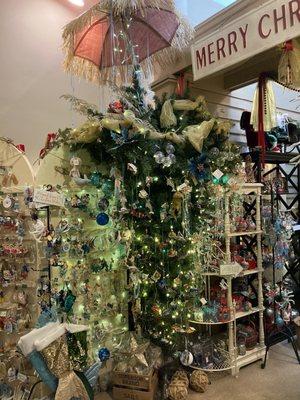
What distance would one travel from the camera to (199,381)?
257 cm

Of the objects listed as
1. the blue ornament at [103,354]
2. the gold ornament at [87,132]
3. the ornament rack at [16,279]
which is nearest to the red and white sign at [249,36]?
the gold ornament at [87,132]

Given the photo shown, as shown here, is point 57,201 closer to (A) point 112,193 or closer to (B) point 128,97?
(A) point 112,193

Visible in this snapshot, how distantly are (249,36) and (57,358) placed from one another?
2.17m

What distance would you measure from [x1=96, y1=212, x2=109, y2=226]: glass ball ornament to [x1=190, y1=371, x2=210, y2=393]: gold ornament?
1359mm

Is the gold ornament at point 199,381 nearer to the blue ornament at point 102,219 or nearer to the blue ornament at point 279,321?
the blue ornament at point 279,321

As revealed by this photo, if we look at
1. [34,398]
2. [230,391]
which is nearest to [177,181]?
[230,391]

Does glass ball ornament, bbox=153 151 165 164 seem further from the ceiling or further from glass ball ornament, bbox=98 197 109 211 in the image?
the ceiling

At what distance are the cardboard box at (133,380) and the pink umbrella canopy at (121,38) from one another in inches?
89.1

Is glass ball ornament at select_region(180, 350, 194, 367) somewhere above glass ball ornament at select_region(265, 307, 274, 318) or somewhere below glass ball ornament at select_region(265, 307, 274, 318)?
below

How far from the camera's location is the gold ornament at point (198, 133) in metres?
2.44

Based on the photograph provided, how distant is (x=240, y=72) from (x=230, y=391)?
9.16 ft

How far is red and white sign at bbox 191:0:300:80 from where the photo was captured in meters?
1.82

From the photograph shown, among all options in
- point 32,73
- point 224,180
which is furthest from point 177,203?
point 32,73

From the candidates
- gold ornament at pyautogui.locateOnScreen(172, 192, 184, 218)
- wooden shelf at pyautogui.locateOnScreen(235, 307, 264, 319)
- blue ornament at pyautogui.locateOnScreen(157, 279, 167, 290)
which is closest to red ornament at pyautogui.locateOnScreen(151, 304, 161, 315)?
blue ornament at pyautogui.locateOnScreen(157, 279, 167, 290)
